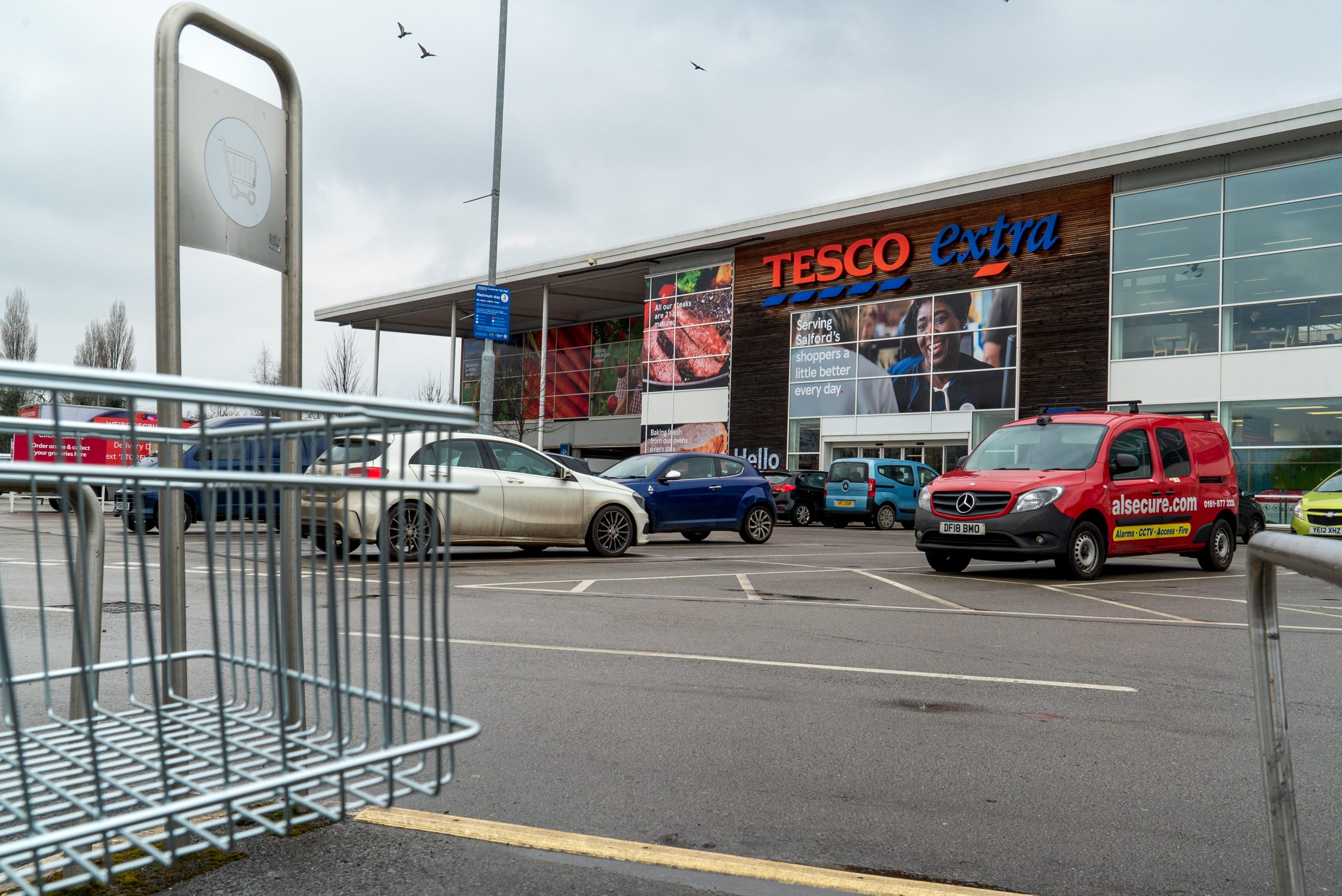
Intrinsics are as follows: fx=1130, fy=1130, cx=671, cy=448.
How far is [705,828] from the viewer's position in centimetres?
366

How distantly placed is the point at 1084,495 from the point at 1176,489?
202 centimetres

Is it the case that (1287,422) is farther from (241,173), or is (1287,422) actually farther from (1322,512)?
(241,173)

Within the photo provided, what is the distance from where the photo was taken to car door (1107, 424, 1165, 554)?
12.6 m

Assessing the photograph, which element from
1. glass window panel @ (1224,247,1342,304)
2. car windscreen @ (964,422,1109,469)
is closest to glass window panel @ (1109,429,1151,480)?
car windscreen @ (964,422,1109,469)

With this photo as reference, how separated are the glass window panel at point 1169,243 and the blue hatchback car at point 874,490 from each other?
7754 millimetres

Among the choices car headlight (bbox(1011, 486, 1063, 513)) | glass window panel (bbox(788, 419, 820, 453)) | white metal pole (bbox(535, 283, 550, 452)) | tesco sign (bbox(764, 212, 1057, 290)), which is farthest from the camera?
white metal pole (bbox(535, 283, 550, 452))

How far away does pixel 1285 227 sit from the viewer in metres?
26.6

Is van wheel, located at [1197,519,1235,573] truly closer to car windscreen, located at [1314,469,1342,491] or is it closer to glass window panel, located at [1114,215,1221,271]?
car windscreen, located at [1314,469,1342,491]

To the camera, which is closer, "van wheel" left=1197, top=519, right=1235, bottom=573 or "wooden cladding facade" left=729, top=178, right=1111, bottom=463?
"van wheel" left=1197, top=519, right=1235, bottom=573

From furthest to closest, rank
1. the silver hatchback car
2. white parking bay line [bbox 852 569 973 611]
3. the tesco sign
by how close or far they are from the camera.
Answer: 1. the tesco sign
2. the silver hatchback car
3. white parking bay line [bbox 852 569 973 611]

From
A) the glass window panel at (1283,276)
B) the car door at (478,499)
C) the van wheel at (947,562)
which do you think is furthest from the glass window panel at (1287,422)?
the car door at (478,499)

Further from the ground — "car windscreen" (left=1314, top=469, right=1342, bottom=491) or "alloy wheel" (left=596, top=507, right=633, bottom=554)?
"car windscreen" (left=1314, top=469, right=1342, bottom=491)

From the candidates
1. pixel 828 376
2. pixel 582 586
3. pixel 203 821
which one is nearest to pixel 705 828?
pixel 203 821

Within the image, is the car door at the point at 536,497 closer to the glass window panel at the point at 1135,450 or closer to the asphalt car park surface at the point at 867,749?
the asphalt car park surface at the point at 867,749
